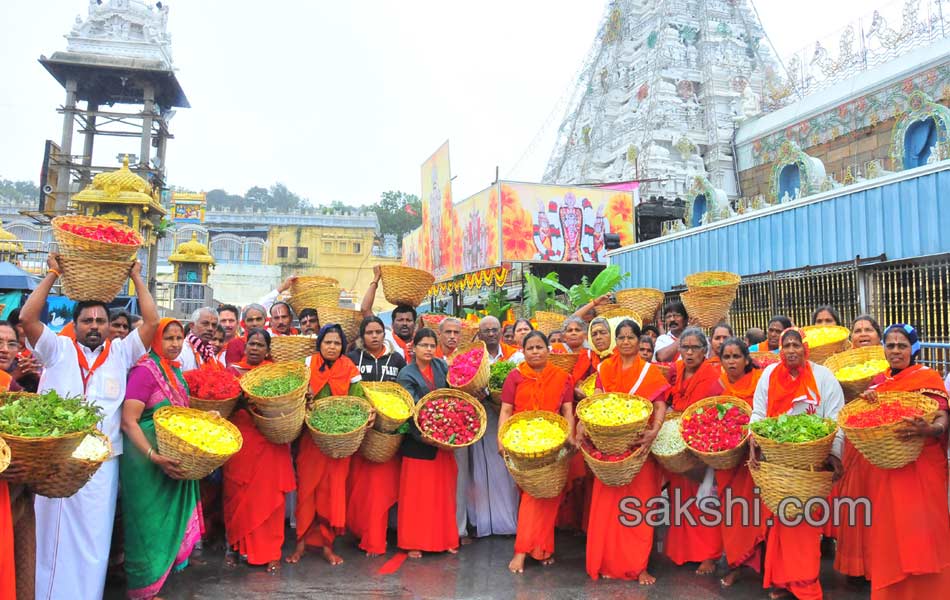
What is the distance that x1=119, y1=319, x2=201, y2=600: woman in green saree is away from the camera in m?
3.98

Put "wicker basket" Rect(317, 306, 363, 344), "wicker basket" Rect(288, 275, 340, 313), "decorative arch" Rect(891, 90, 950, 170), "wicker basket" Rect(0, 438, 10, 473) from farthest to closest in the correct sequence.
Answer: "decorative arch" Rect(891, 90, 950, 170) → "wicker basket" Rect(288, 275, 340, 313) → "wicker basket" Rect(317, 306, 363, 344) → "wicker basket" Rect(0, 438, 10, 473)

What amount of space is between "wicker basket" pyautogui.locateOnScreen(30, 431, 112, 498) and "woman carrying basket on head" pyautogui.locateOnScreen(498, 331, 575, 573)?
8.13 ft

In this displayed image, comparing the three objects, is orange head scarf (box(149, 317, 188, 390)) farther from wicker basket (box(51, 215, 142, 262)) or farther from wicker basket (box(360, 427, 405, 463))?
wicker basket (box(360, 427, 405, 463))

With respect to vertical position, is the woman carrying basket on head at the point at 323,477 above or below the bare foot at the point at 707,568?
above

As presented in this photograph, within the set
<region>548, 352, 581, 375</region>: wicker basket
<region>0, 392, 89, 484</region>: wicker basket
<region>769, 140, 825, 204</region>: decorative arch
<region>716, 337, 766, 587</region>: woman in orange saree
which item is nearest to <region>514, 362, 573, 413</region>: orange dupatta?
<region>548, 352, 581, 375</region>: wicker basket

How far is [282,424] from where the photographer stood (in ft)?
15.0

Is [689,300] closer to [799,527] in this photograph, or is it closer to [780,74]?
[799,527]

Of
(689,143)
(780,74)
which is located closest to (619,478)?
(689,143)

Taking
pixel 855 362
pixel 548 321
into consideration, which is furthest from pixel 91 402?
pixel 548 321

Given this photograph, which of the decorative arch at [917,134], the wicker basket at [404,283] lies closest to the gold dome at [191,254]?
the wicker basket at [404,283]

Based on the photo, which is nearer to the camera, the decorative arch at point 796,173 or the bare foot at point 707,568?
the bare foot at point 707,568

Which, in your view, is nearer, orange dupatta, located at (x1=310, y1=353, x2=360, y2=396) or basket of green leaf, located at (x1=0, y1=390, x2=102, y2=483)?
basket of green leaf, located at (x1=0, y1=390, x2=102, y2=483)

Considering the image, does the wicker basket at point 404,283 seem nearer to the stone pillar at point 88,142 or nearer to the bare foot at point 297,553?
the bare foot at point 297,553

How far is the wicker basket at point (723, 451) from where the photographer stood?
4156 mm
